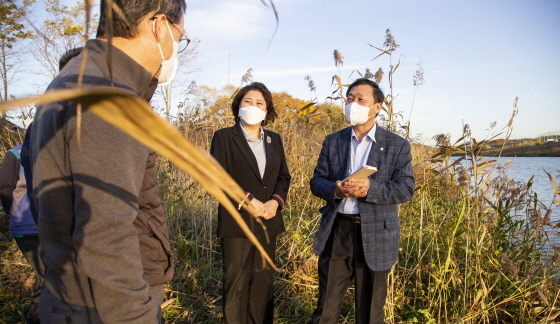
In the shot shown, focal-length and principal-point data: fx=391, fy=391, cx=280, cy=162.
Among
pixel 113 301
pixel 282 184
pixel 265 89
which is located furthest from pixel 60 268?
pixel 265 89

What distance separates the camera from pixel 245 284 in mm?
3303

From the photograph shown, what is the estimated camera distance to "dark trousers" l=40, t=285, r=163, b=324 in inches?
44.4

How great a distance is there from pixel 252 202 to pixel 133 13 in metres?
2.08

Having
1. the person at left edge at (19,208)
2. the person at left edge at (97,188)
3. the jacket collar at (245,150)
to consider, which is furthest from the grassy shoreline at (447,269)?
the person at left edge at (97,188)

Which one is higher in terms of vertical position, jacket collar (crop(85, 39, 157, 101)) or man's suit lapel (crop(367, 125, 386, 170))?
jacket collar (crop(85, 39, 157, 101))

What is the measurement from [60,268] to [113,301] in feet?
0.59

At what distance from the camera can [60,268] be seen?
111cm

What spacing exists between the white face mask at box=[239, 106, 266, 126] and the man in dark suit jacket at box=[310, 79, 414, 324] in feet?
2.59

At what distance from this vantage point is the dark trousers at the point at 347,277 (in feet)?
9.26

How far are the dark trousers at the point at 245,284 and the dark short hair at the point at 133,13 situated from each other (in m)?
2.29

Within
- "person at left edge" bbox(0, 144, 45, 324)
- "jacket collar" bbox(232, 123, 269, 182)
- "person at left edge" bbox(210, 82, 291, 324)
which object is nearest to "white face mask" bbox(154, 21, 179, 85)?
"person at left edge" bbox(210, 82, 291, 324)

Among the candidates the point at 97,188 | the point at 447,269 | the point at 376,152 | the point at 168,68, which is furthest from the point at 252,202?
the point at 97,188

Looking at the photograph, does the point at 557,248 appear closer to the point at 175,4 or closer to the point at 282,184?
the point at 282,184

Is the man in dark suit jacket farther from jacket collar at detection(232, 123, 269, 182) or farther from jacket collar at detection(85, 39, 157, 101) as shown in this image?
jacket collar at detection(85, 39, 157, 101)
